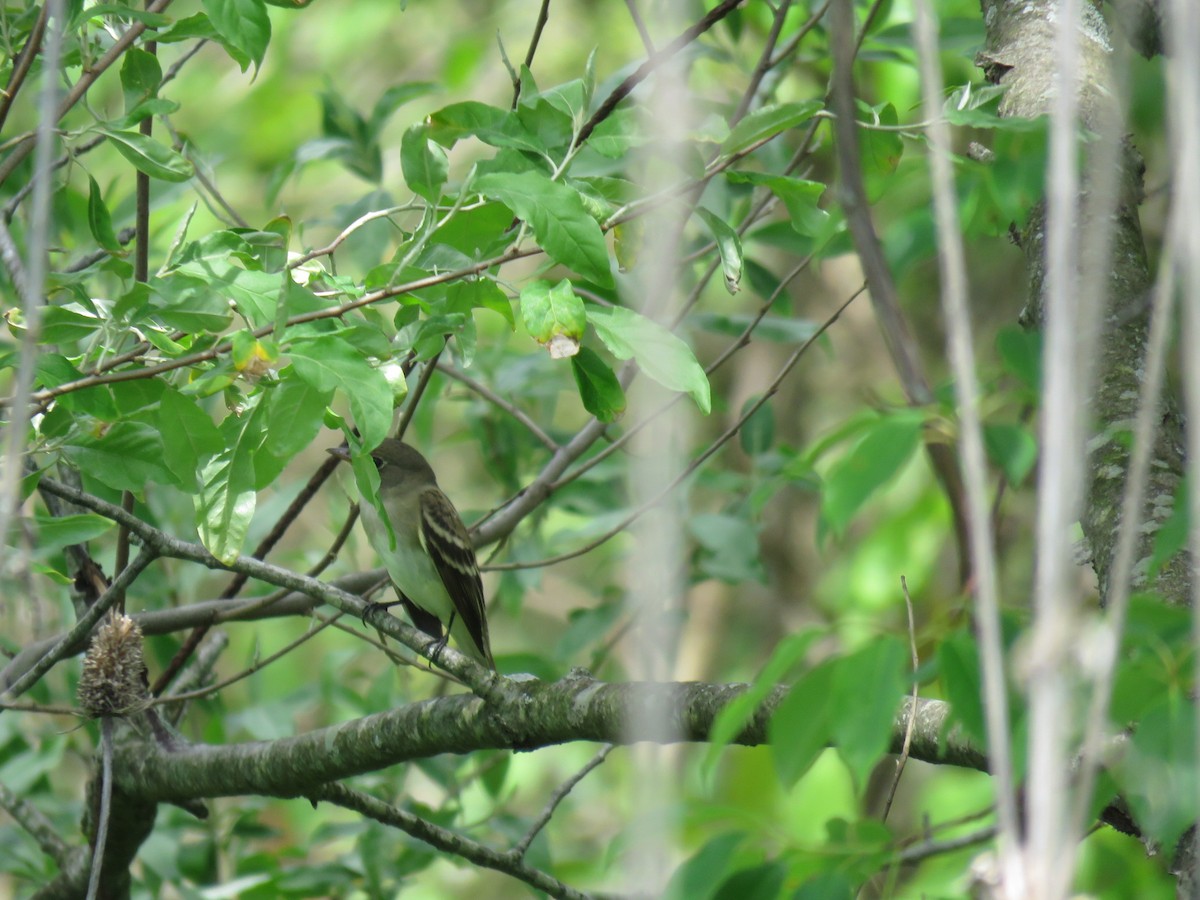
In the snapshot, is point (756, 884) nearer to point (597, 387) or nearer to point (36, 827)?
point (597, 387)

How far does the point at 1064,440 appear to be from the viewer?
3.72ft

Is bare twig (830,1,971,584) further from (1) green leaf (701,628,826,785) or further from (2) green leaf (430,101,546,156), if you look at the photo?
(2) green leaf (430,101,546,156)

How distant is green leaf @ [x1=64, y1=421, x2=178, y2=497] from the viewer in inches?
95.4

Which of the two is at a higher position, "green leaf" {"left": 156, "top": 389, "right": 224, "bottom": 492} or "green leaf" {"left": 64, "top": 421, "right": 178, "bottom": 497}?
"green leaf" {"left": 64, "top": 421, "right": 178, "bottom": 497}

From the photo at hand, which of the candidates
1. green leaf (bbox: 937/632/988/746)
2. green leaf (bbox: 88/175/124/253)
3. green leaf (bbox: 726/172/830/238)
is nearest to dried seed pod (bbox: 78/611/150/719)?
green leaf (bbox: 88/175/124/253)

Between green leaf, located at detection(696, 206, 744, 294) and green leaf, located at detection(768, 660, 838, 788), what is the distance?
1.13 meters

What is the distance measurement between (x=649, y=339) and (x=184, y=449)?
81 cm

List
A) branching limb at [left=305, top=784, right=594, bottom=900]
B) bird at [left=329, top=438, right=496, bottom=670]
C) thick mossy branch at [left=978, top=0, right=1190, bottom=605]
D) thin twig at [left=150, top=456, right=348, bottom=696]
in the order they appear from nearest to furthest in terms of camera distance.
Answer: thick mossy branch at [left=978, top=0, right=1190, bottom=605] → branching limb at [left=305, top=784, right=594, bottom=900] → thin twig at [left=150, top=456, right=348, bottom=696] → bird at [left=329, top=438, right=496, bottom=670]

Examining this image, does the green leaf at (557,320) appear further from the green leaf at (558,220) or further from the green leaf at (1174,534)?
the green leaf at (1174,534)

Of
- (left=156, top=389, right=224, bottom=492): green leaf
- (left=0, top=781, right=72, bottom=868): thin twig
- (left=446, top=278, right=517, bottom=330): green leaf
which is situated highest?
(left=446, top=278, right=517, bottom=330): green leaf

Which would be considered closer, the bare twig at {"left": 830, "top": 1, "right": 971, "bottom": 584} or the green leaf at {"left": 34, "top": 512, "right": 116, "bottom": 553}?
the bare twig at {"left": 830, "top": 1, "right": 971, "bottom": 584}

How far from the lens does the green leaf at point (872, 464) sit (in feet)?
3.99

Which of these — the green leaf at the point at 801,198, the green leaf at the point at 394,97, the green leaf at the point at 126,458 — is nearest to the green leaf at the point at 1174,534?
the green leaf at the point at 801,198

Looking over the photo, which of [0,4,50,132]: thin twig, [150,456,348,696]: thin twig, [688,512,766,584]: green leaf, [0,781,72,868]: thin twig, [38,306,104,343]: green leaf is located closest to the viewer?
[38,306,104,343]: green leaf
